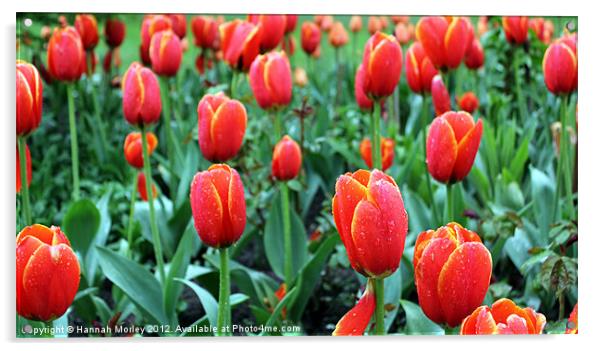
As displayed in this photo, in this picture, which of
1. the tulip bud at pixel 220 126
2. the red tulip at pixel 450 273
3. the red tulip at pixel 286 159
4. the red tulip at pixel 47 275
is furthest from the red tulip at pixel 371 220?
the red tulip at pixel 286 159

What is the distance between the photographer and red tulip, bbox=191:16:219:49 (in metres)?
2.09

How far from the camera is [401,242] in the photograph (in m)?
0.99

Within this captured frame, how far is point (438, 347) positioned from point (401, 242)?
80cm

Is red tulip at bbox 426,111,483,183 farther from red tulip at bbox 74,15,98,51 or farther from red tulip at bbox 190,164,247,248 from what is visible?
red tulip at bbox 74,15,98,51

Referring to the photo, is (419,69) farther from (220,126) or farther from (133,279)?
(133,279)

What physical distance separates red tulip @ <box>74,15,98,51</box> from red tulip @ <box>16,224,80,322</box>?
90cm

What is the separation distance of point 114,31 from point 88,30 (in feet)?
0.18

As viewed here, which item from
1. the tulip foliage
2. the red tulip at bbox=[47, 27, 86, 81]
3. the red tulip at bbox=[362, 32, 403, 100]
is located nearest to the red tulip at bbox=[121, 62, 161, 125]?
the tulip foliage

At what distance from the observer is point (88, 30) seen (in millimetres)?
2006

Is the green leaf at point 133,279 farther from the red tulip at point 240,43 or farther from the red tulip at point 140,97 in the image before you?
the red tulip at point 240,43

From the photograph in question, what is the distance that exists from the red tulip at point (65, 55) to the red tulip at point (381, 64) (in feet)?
1.90

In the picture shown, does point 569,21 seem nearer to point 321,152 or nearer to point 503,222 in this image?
point 503,222

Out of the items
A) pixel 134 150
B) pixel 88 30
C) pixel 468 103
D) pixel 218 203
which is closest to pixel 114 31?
pixel 88 30
